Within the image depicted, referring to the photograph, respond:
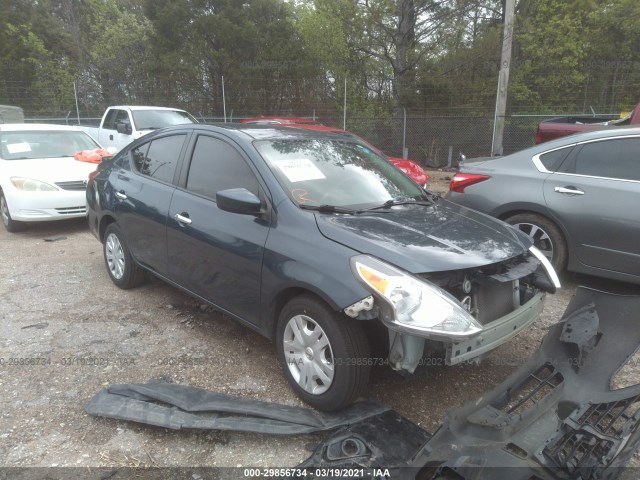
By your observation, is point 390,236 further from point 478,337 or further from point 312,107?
point 312,107

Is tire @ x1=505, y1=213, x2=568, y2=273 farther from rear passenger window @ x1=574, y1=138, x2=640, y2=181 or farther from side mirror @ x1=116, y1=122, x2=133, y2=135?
side mirror @ x1=116, y1=122, x2=133, y2=135

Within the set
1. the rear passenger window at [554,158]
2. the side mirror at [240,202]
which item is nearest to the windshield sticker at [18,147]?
the side mirror at [240,202]

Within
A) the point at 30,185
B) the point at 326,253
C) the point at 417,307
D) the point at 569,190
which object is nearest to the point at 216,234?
the point at 326,253

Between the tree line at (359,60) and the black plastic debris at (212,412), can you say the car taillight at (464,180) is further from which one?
the tree line at (359,60)

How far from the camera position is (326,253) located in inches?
102

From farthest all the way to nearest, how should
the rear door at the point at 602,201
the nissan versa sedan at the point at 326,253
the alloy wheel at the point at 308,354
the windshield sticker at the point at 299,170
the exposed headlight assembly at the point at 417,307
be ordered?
the rear door at the point at 602,201, the windshield sticker at the point at 299,170, the alloy wheel at the point at 308,354, the nissan versa sedan at the point at 326,253, the exposed headlight assembly at the point at 417,307

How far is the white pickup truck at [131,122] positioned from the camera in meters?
10.0

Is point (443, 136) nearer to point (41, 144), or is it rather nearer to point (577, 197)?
point (577, 197)

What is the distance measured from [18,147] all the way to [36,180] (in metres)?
1.15

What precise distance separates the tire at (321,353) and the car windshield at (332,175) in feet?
2.42

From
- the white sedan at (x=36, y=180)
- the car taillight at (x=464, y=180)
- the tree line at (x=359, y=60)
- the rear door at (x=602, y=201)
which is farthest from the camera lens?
the tree line at (x=359, y=60)

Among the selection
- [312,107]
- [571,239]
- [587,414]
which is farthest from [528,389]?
[312,107]

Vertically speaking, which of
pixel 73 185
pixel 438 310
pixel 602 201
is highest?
pixel 602 201

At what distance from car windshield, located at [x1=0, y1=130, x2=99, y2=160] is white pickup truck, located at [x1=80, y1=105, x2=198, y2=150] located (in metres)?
1.97
